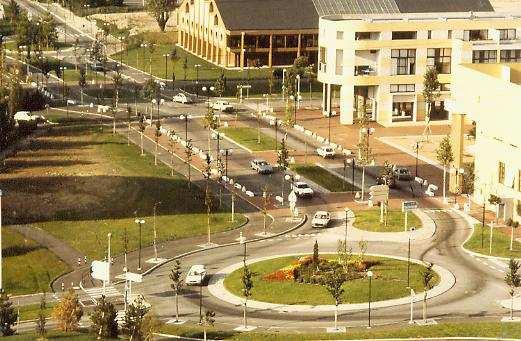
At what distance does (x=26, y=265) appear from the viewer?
147m

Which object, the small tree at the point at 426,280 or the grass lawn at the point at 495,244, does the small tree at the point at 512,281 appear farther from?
the grass lawn at the point at 495,244

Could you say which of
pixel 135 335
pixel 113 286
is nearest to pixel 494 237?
pixel 113 286

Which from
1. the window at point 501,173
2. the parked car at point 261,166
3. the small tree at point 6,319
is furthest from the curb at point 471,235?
the small tree at point 6,319

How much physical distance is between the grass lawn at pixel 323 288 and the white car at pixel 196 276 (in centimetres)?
237

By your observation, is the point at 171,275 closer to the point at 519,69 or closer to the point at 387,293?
the point at 387,293

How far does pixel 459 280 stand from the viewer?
141 m

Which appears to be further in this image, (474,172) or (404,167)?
(404,167)

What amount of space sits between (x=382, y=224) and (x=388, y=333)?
140ft

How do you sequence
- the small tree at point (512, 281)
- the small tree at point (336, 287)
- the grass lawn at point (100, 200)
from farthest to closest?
1. the grass lawn at point (100, 200)
2. the small tree at point (512, 281)
3. the small tree at point (336, 287)

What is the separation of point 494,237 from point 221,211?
32647mm

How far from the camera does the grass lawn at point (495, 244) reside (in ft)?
494

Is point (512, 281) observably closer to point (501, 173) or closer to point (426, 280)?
point (426, 280)

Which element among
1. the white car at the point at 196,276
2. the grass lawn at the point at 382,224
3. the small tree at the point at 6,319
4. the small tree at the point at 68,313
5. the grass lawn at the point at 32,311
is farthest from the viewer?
the grass lawn at the point at 382,224

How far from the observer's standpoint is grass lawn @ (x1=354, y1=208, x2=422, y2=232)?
162m
